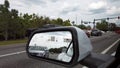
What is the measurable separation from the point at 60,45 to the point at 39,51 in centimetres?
45

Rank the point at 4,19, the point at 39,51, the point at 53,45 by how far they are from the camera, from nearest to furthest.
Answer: the point at 53,45
the point at 39,51
the point at 4,19

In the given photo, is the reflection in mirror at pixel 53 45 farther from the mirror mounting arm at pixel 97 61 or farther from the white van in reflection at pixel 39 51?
the mirror mounting arm at pixel 97 61

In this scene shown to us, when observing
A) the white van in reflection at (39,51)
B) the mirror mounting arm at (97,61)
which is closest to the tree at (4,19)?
the white van in reflection at (39,51)

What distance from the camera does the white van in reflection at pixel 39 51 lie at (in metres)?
2.47

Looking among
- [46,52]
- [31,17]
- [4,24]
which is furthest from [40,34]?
[31,17]

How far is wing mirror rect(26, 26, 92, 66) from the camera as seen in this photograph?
1955 millimetres

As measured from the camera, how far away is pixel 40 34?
2822 millimetres

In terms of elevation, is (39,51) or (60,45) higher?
(60,45)

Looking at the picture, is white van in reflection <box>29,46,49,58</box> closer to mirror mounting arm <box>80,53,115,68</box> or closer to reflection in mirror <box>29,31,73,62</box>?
reflection in mirror <box>29,31,73,62</box>

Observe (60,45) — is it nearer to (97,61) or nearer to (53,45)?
(53,45)

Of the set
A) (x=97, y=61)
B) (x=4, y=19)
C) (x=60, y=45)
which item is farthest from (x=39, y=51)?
(x=4, y=19)

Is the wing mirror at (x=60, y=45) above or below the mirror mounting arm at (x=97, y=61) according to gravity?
above

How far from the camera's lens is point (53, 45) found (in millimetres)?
2441

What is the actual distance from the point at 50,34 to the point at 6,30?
47538mm
